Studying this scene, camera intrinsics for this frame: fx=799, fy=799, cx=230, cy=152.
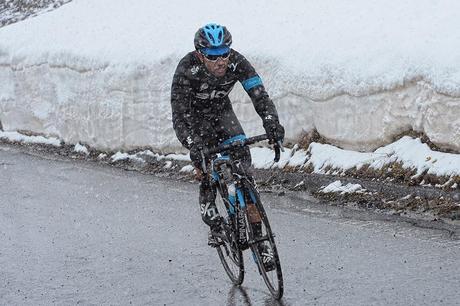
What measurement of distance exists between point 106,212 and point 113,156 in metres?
5.29

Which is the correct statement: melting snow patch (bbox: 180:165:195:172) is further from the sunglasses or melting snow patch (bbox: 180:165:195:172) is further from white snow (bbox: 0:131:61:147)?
the sunglasses

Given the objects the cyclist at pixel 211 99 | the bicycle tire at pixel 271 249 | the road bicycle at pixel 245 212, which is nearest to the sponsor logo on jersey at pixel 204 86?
the cyclist at pixel 211 99

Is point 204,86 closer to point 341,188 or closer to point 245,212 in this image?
point 245,212

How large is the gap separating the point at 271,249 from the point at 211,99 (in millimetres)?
1664

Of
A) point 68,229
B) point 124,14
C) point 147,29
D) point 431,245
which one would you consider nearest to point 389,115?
point 431,245

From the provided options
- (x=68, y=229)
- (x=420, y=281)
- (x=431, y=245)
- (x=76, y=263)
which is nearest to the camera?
(x=420, y=281)

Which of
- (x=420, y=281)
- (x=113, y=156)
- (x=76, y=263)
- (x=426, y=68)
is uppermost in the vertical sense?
(x=426, y=68)

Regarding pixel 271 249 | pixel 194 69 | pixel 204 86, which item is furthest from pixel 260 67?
pixel 271 249

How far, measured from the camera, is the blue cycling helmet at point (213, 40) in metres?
6.65

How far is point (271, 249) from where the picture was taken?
6.34 metres

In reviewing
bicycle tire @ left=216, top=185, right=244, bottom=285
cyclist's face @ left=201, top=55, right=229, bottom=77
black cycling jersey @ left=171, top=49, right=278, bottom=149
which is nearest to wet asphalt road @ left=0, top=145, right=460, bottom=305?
bicycle tire @ left=216, top=185, right=244, bottom=285

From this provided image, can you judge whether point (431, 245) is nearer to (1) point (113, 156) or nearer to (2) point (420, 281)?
(2) point (420, 281)

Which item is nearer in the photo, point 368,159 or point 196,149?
point 196,149

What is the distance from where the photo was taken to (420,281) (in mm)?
6605
